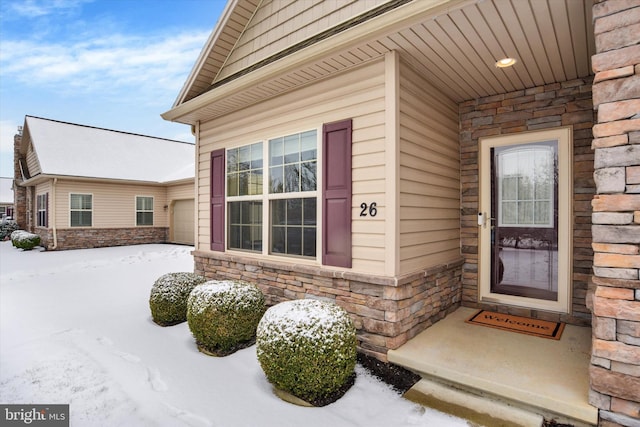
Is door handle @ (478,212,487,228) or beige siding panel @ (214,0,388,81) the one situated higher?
beige siding panel @ (214,0,388,81)

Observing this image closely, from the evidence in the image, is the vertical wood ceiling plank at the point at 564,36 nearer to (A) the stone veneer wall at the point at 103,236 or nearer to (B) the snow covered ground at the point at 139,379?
(B) the snow covered ground at the point at 139,379

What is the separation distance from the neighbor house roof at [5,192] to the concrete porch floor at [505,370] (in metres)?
35.4

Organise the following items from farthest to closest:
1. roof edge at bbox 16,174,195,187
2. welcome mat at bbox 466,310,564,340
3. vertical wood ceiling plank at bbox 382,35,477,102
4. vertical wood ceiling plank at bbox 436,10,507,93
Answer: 1. roof edge at bbox 16,174,195,187
2. welcome mat at bbox 466,310,564,340
3. vertical wood ceiling plank at bbox 382,35,477,102
4. vertical wood ceiling plank at bbox 436,10,507,93

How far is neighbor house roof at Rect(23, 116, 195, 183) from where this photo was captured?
12.5m

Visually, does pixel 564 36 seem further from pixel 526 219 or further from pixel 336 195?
pixel 336 195

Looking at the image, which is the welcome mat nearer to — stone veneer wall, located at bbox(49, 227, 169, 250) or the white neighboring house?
stone veneer wall, located at bbox(49, 227, 169, 250)

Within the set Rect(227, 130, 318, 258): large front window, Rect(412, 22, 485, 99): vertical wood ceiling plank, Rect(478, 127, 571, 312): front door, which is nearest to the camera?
Rect(412, 22, 485, 99): vertical wood ceiling plank

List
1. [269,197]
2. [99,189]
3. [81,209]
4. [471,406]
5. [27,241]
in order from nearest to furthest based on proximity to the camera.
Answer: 1. [471,406]
2. [269,197]
3. [27,241]
4. [81,209]
5. [99,189]

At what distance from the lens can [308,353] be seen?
8.33 feet

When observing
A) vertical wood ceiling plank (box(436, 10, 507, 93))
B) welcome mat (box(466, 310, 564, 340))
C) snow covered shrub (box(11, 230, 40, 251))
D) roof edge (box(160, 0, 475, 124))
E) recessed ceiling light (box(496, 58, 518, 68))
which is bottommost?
welcome mat (box(466, 310, 564, 340))

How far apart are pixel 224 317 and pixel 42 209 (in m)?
14.3

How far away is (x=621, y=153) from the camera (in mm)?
2043

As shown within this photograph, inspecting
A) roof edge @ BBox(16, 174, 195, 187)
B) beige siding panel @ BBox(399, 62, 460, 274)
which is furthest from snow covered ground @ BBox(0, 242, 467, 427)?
roof edge @ BBox(16, 174, 195, 187)

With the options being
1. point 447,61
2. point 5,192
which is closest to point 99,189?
point 447,61
